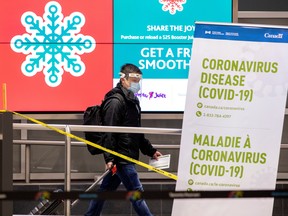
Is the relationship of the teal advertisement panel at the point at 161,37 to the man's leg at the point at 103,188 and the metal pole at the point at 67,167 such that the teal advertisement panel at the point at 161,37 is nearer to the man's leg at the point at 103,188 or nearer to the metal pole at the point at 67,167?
the man's leg at the point at 103,188

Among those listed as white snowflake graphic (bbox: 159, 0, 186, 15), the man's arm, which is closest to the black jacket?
the man's arm

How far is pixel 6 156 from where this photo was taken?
766cm

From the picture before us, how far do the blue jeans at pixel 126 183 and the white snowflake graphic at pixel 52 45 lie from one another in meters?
2.64

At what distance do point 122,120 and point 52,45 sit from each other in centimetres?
283

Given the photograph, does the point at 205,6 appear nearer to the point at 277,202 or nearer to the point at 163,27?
the point at 163,27

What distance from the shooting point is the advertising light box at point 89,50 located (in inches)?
485

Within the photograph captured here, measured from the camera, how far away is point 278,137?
28.6ft

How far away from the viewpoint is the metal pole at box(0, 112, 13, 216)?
761cm

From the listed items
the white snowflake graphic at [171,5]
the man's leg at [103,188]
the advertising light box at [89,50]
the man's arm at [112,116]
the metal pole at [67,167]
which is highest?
the white snowflake graphic at [171,5]

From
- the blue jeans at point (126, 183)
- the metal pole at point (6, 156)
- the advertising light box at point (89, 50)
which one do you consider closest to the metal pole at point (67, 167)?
the blue jeans at point (126, 183)

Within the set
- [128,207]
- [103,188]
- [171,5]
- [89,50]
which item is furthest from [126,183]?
[171,5]

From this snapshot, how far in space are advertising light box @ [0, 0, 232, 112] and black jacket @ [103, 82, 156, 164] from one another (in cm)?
236

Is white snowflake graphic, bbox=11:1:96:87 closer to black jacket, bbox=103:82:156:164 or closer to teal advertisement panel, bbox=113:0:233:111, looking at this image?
teal advertisement panel, bbox=113:0:233:111

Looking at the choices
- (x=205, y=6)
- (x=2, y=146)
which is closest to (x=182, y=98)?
(x=205, y=6)
